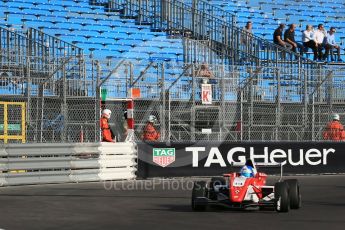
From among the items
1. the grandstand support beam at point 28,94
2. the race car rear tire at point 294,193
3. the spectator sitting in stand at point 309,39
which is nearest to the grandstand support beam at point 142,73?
the grandstand support beam at point 28,94

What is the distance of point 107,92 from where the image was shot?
22.2 metres

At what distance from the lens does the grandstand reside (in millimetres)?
21328

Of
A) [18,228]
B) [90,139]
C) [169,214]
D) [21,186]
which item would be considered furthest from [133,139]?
[18,228]

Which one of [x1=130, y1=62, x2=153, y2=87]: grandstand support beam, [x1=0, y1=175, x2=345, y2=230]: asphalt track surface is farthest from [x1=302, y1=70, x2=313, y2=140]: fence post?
[x1=0, y1=175, x2=345, y2=230]: asphalt track surface

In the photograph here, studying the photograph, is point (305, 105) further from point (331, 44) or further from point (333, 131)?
point (331, 44)

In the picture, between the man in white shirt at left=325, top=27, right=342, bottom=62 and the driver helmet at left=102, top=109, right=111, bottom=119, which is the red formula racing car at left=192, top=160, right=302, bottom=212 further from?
the man in white shirt at left=325, top=27, right=342, bottom=62

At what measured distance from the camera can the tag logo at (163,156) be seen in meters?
21.6

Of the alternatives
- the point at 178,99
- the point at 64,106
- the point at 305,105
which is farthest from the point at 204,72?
the point at 64,106

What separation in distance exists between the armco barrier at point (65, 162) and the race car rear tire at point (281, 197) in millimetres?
7817

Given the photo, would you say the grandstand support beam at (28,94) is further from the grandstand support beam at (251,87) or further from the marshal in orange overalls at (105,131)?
the grandstand support beam at (251,87)

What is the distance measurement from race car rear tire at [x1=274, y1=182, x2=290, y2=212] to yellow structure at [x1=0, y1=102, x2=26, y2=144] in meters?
8.92

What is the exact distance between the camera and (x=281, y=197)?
12664 mm

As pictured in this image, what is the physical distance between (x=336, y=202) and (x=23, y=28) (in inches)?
535

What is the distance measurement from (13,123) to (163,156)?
13.2 ft
